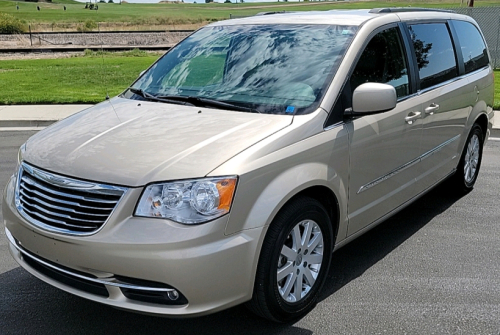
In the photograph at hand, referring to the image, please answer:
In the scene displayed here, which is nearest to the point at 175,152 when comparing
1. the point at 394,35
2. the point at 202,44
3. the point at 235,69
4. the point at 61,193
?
the point at 61,193

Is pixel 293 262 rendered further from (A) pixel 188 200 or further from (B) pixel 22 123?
(B) pixel 22 123

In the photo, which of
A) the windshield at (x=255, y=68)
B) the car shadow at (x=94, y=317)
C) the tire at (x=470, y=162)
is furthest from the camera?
the tire at (x=470, y=162)

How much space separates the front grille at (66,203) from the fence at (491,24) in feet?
60.5

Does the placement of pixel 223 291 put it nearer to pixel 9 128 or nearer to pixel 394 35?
pixel 394 35

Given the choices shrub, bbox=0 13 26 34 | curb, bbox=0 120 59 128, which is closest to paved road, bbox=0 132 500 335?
curb, bbox=0 120 59 128

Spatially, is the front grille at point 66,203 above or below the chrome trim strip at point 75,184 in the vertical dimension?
below

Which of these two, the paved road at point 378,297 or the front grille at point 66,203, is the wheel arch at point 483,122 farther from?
the front grille at point 66,203

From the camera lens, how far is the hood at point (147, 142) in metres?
3.05

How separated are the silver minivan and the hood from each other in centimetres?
1

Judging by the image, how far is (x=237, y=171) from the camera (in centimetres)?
304

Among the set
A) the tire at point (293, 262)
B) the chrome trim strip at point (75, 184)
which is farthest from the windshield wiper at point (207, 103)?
the chrome trim strip at point (75, 184)

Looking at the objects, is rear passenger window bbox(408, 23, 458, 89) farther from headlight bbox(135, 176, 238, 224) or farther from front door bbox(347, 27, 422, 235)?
headlight bbox(135, 176, 238, 224)

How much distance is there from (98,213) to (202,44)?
7.32 feet

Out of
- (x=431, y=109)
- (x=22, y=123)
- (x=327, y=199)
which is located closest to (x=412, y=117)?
(x=431, y=109)
